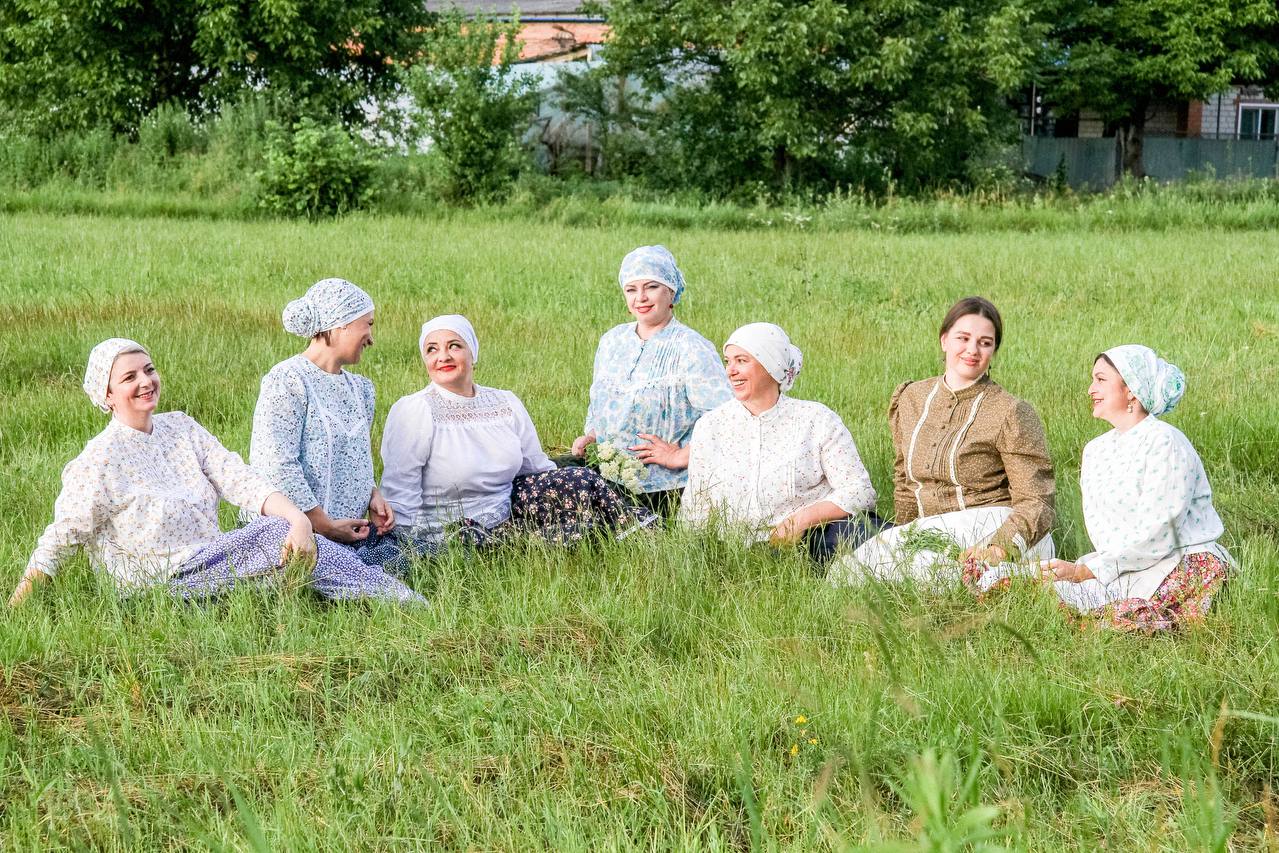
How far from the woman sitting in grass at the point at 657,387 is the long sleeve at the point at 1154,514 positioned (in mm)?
2125

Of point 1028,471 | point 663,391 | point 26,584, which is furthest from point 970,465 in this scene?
point 26,584

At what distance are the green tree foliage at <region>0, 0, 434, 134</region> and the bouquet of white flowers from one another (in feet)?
63.0

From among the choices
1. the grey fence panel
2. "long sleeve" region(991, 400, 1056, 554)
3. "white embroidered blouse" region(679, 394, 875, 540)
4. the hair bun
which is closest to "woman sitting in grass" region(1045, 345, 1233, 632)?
"long sleeve" region(991, 400, 1056, 554)

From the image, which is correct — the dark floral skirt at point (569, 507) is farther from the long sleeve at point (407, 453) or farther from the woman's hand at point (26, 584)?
the woman's hand at point (26, 584)

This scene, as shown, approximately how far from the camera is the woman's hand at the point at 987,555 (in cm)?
498

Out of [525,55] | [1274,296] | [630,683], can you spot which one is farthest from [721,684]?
[525,55]

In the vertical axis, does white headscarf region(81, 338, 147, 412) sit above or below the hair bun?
below

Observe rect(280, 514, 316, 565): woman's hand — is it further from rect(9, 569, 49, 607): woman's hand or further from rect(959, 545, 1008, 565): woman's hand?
rect(959, 545, 1008, 565): woman's hand

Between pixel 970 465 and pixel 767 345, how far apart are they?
968 millimetres

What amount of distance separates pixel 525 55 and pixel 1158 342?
91.1 ft

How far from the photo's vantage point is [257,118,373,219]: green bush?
19391 mm

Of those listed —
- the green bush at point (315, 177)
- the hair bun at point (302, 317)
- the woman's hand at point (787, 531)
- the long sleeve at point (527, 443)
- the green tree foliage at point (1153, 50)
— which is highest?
the green tree foliage at point (1153, 50)

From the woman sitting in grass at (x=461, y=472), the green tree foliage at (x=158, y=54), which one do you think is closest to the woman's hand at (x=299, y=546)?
the woman sitting in grass at (x=461, y=472)

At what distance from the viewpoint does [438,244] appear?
620 inches
